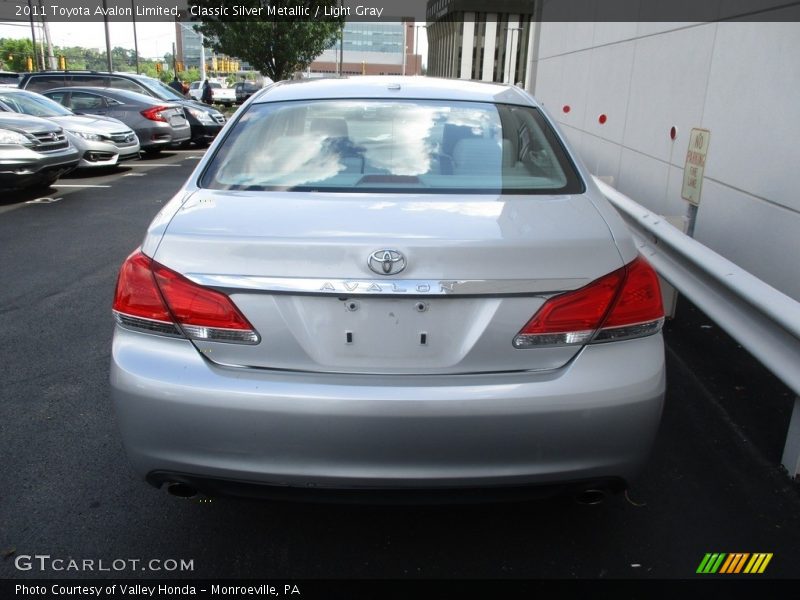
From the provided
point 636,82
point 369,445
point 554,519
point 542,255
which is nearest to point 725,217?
point 636,82

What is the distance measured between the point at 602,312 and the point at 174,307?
1.35 m

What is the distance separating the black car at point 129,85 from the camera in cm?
1772

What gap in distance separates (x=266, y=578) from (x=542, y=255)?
1470 millimetres

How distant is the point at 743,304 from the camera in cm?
376

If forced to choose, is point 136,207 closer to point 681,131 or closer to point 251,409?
point 681,131

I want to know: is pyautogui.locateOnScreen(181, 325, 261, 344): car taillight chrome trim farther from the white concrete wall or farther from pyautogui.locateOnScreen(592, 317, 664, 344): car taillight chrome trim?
the white concrete wall

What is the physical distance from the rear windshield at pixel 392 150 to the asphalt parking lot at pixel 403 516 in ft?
3.95

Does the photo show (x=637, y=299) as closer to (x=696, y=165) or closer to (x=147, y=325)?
(x=147, y=325)

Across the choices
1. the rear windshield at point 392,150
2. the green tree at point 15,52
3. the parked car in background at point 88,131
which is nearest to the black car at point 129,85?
the parked car in background at point 88,131

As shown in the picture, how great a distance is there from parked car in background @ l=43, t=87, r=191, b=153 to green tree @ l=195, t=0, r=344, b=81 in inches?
752

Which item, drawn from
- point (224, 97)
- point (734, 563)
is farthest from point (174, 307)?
point (224, 97)

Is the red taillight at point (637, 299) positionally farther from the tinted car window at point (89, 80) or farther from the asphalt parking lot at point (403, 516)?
the tinted car window at point (89, 80)

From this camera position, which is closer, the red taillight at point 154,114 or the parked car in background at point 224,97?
the red taillight at point 154,114

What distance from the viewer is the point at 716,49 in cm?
666
